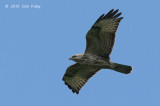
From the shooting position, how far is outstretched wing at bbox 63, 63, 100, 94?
1498cm

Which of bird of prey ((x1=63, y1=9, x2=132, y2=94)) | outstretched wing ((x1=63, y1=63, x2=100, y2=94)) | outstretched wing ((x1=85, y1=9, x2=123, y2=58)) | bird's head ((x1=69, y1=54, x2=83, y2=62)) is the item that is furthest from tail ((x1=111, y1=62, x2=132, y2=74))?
outstretched wing ((x1=63, y1=63, x2=100, y2=94))

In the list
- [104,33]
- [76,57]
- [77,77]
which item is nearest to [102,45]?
[104,33]

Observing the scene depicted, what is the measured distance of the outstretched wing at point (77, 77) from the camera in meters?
15.0

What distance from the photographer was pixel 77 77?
50.0ft

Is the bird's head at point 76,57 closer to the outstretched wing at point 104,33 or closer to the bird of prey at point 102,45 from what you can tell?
the bird of prey at point 102,45

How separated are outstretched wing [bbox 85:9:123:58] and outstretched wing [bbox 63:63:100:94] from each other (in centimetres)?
140

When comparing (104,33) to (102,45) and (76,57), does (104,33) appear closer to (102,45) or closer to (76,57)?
(102,45)

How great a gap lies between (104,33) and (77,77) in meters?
2.41

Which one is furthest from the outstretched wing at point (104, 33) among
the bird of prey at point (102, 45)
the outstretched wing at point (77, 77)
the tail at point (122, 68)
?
the outstretched wing at point (77, 77)

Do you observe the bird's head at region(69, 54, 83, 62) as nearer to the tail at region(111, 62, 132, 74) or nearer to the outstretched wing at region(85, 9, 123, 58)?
the outstretched wing at region(85, 9, 123, 58)

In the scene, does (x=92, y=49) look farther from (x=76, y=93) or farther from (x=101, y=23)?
(x=76, y=93)

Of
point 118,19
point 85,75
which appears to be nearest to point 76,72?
point 85,75

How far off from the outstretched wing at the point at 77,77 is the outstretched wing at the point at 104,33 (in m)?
1.40

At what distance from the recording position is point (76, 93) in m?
15.2
